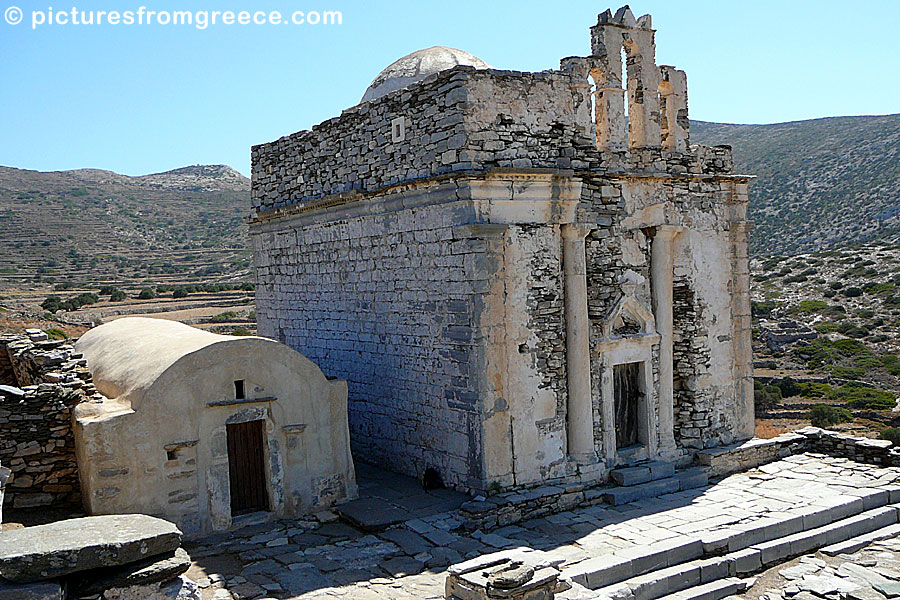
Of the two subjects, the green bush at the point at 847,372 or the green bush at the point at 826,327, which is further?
the green bush at the point at 826,327

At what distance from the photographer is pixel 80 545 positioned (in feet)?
18.9

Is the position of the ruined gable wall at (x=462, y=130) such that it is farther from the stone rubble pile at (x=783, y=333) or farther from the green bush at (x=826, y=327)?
the green bush at (x=826, y=327)

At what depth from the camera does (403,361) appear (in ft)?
40.1

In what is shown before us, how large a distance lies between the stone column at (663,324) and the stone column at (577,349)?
5.74ft

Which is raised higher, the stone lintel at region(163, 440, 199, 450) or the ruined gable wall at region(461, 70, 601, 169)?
the ruined gable wall at region(461, 70, 601, 169)

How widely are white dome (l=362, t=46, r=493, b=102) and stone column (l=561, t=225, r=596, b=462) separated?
409cm

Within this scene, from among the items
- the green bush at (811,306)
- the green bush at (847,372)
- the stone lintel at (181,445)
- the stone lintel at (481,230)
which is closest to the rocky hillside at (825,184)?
the green bush at (811,306)

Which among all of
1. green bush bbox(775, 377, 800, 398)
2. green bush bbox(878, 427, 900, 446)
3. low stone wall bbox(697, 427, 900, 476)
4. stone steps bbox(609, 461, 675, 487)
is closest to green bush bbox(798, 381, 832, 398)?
green bush bbox(775, 377, 800, 398)

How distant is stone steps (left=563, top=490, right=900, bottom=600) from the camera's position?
8.92 m

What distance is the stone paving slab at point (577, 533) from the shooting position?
8742 mm

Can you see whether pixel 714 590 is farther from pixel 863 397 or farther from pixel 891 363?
pixel 891 363

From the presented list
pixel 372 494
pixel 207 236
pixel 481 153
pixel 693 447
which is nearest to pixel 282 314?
pixel 372 494

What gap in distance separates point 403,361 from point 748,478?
19.7 ft

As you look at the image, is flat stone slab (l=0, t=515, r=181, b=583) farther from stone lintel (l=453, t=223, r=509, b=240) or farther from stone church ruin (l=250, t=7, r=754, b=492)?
stone lintel (l=453, t=223, r=509, b=240)
